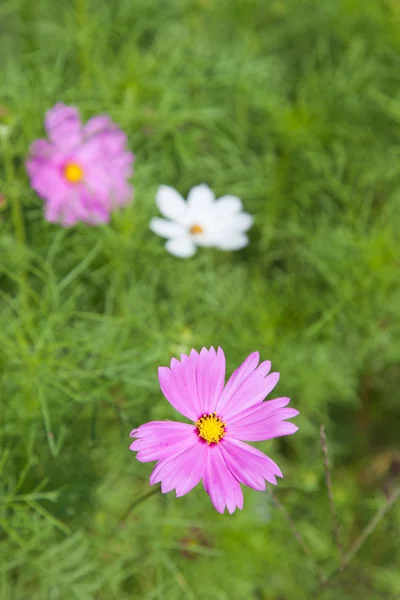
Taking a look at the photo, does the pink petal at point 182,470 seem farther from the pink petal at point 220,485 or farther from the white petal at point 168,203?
the white petal at point 168,203

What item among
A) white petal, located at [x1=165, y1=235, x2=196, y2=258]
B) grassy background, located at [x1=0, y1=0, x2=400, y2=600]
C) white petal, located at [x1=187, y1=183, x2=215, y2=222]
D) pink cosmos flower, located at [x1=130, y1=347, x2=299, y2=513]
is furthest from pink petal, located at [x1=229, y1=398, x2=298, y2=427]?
white petal, located at [x1=187, y1=183, x2=215, y2=222]

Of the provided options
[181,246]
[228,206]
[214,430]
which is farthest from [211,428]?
[228,206]

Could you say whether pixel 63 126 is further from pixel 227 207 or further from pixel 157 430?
pixel 157 430

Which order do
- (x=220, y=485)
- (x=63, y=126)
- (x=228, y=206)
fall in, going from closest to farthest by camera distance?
(x=220, y=485) < (x=63, y=126) < (x=228, y=206)

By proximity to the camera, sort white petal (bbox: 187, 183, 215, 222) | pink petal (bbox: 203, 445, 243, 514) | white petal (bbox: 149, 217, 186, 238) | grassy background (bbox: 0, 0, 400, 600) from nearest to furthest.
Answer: pink petal (bbox: 203, 445, 243, 514)
grassy background (bbox: 0, 0, 400, 600)
white petal (bbox: 149, 217, 186, 238)
white petal (bbox: 187, 183, 215, 222)

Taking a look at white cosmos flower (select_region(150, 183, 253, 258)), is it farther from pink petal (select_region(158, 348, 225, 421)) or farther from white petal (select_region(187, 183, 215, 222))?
pink petal (select_region(158, 348, 225, 421))

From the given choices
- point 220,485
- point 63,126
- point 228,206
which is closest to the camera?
point 220,485

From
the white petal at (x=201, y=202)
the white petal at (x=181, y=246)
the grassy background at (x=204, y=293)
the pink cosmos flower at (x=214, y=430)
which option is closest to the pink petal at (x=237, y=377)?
the pink cosmos flower at (x=214, y=430)
